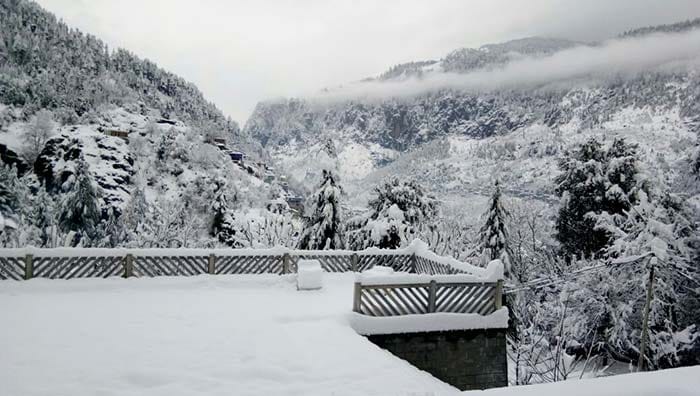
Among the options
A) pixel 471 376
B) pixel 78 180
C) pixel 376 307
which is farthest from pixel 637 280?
pixel 78 180

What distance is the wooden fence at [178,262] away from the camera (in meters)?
11.2

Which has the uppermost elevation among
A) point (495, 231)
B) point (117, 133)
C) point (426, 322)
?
point (117, 133)

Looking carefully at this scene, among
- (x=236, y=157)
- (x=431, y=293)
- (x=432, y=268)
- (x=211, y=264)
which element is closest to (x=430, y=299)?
(x=431, y=293)

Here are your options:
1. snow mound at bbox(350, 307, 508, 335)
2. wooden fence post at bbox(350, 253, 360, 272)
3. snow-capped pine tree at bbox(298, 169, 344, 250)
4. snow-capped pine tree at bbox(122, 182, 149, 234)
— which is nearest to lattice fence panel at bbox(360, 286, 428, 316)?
snow mound at bbox(350, 307, 508, 335)

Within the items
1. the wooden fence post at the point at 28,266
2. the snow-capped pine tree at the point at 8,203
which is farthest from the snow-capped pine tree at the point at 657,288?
the snow-capped pine tree at the point at 8,203

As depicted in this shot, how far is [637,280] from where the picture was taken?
17.5 meters

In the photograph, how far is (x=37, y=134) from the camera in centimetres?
6731

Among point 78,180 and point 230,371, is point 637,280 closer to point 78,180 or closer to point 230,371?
point 230,371

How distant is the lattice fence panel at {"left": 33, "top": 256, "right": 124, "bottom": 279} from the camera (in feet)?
37.1

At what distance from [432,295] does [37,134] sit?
→ 77.3 metres

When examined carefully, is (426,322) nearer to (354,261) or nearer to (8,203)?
(354,261)

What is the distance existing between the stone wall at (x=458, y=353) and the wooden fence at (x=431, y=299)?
51cm

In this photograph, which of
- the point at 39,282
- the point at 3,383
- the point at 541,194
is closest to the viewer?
the point at 3,383

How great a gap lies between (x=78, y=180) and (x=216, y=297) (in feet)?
102
